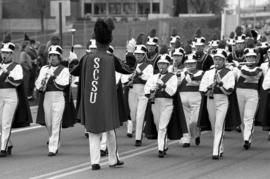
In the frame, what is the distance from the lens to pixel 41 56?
21766 mm

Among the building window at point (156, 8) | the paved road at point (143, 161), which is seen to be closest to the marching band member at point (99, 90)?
the paved road at point (143, 161)

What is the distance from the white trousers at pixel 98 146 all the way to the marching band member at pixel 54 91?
178cm

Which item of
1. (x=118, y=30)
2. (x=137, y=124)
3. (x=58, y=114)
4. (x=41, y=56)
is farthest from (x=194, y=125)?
(x=118, y=30)

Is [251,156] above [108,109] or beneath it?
beneath

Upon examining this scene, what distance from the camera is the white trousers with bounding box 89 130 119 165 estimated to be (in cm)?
1102

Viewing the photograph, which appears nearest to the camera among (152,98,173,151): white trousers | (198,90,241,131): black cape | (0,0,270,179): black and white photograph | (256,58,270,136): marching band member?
(0,0,270,179): black and white photograph

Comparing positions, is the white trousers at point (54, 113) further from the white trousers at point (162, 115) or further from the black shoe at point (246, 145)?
the black shoe at point (246, 145)

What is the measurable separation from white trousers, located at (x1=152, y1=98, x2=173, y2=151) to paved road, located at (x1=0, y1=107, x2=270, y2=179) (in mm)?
313

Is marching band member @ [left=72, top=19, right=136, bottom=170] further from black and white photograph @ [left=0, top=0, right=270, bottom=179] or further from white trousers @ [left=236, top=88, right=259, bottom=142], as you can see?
white trousers @ [left=236, top=88, right=259, bottom=142]

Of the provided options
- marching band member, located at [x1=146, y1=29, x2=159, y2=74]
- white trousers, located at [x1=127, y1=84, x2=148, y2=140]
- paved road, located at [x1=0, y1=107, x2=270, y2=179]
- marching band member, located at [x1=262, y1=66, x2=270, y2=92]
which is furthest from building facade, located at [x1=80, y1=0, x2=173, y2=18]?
marching band member, located at [x1=262, y1=66, x2=270, y2=92]

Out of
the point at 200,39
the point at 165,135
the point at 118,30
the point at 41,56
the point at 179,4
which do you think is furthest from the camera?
the point at 179,4

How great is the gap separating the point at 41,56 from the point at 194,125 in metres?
8.99

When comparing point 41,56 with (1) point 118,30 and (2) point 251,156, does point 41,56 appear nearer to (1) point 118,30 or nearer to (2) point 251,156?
(2) point 251,156

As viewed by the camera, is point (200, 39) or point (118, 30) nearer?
point (200, 39)
